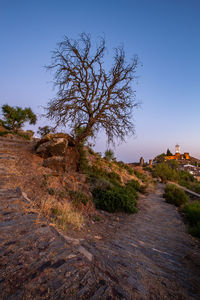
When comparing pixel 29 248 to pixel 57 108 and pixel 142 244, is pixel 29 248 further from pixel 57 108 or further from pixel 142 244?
pixel 57 108

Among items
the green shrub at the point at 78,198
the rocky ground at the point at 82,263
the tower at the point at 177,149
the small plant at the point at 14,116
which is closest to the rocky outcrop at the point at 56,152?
the green shrub at the point at 78,198

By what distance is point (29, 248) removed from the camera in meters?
1.96

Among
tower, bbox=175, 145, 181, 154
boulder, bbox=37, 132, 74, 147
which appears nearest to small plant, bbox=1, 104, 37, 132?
boulder, bbox=37, 132, 74, 147

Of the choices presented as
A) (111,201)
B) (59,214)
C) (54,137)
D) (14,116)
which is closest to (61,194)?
(59,214)

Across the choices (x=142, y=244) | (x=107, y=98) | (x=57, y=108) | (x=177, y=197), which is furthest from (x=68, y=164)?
(x=177, y=197)

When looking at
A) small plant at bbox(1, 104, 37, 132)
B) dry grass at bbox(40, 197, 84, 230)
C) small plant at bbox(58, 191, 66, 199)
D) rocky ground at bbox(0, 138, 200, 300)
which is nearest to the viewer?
rocky ground at bbox(0, 138, 200, 300)

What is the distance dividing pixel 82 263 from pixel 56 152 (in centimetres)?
666

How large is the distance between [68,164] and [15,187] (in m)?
4.27

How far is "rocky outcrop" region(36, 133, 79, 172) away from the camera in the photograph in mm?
7621

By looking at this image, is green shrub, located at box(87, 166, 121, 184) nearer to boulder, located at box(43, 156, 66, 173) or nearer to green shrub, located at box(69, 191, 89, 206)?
boulder, located at box(43, 156, 66, 173)

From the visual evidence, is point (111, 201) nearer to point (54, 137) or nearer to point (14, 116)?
point (54, 137)

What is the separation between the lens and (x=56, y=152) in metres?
7.97

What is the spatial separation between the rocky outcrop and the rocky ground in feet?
11.0

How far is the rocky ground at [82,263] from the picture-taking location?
1480mm
